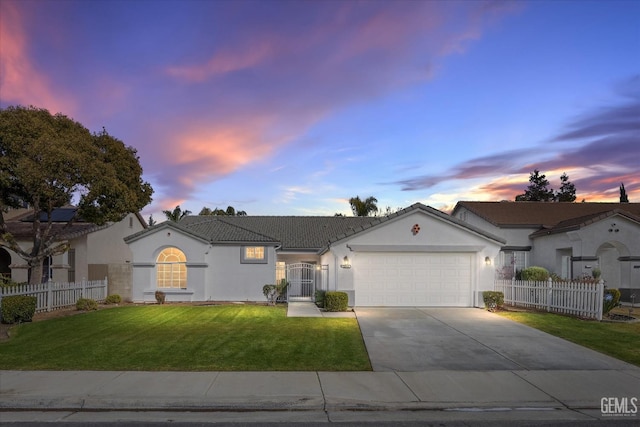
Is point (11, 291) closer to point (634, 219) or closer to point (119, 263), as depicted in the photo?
point (119, 263)

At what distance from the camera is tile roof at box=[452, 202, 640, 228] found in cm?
2862

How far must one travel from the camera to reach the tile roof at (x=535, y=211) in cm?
2862

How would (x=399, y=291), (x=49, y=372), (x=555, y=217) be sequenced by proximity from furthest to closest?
(x=555, y=217) → (x=399, y=291) → (x=49, y=372)

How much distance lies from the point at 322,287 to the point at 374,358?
13.3 metres

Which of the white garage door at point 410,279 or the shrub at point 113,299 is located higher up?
the white garage door at point 410,279

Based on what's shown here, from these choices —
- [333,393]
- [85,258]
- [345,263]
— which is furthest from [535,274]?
[85,258]

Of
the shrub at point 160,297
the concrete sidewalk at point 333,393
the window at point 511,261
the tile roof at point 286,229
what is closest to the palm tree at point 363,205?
the tile roof at point 286,229

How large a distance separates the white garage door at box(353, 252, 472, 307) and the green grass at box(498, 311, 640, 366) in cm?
246

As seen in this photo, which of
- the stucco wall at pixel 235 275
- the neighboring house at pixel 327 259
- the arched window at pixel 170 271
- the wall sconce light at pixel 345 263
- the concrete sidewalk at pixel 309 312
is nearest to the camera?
the concrete sidewalk at pixel 309 312

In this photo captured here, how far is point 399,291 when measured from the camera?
67.6 feet

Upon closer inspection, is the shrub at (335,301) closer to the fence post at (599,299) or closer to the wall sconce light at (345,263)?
the wall sconce light at (345,263)

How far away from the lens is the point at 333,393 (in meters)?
8.11

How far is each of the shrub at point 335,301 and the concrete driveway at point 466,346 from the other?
1481 millimetres

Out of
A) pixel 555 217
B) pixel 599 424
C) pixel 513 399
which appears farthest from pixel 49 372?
pixel 555 217
